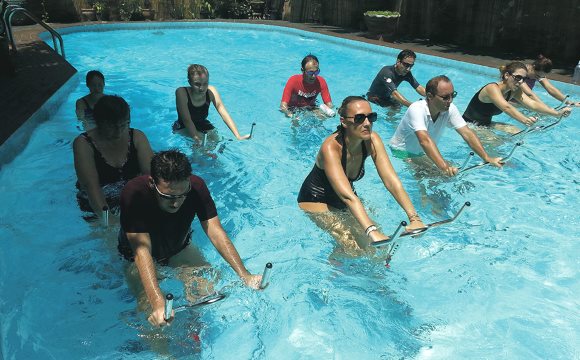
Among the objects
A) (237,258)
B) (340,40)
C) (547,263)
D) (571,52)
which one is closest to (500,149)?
(547,263)

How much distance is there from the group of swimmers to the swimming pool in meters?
0.46

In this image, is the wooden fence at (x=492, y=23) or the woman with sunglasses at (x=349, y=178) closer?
the woman with sunglasses at (x=349, y=178)

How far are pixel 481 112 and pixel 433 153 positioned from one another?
9.40 feet

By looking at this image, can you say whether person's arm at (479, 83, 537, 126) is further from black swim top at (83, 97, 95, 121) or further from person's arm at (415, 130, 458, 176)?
black swim top at (83, 97, 95, 121)

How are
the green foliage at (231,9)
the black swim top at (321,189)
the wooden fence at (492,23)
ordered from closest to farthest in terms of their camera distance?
the black swim top at (321,189), the wooden fence at (492,23), the green foliage at (231,9)

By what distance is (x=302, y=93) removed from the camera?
752 cm

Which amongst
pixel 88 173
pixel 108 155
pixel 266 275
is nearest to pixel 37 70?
pixel 108 155

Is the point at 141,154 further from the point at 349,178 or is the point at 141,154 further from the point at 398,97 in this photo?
the point at 398,97

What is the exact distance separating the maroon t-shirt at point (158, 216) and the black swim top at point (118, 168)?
755 mm

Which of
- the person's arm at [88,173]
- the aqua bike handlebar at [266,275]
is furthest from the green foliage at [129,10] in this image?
the aqua bike handlebar at [266,275]

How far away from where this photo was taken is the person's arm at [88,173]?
3.75m

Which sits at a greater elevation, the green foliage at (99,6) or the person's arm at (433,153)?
the green foliage at (99,6)

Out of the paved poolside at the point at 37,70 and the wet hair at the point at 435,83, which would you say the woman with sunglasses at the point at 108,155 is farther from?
the paved poolside at the point at 37,70

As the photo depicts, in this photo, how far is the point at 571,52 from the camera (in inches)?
525
